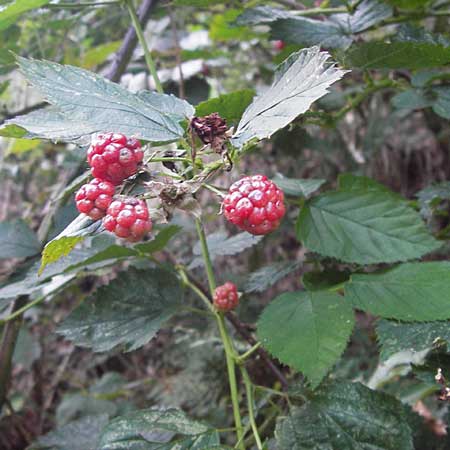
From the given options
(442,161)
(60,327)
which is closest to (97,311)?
(60,327)

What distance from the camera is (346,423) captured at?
0.81 metres

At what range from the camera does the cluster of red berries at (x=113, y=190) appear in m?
0.61

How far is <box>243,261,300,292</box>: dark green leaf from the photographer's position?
1.03m

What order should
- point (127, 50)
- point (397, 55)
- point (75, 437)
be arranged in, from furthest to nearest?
point (127, 50) → point (75, 437) → point (397, 55)

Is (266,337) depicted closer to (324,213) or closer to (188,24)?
(324,213)

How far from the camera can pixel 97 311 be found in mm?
991

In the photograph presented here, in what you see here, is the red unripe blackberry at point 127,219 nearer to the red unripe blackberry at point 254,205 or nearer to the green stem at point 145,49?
the red unripe blackberry at point 254,205

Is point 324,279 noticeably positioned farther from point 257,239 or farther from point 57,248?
point 57,248

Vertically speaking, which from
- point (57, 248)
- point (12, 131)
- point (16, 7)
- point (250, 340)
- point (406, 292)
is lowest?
point (250, 340)

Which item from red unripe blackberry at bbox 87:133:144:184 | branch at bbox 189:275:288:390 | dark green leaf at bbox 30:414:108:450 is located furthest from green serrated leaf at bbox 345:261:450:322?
dark green leaf at bbox 30:414:108:450

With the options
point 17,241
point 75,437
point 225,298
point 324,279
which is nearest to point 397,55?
point 324,279

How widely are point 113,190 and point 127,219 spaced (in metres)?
0.06

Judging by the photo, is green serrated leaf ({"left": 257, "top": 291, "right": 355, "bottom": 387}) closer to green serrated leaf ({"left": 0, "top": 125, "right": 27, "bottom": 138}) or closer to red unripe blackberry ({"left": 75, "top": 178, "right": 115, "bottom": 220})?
red unripe blackberry ({"left": 75, "top": 178, "right": 115, "bottom": 220})

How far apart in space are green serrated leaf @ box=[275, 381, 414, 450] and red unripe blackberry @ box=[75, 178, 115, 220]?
46cm
